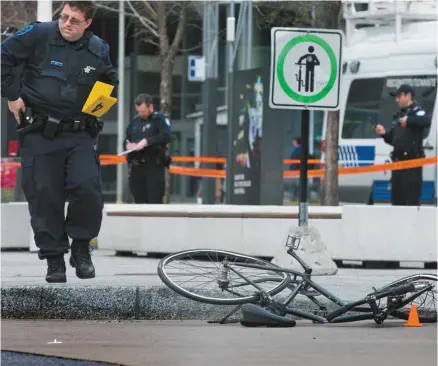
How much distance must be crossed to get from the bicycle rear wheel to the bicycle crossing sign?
255cm

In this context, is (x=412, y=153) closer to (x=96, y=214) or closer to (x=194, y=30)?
(x=96, y=214)

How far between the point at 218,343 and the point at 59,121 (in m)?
1.87

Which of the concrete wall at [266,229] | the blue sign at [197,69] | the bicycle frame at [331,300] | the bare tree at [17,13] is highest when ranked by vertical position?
the bare tree at [17,13]

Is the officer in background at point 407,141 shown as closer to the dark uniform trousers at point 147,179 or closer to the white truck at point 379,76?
the dark uniform trousers at point 147,179

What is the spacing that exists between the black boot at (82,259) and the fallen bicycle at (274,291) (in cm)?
47

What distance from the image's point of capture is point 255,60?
117 feet

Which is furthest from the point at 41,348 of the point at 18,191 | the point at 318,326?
the point at 18,191

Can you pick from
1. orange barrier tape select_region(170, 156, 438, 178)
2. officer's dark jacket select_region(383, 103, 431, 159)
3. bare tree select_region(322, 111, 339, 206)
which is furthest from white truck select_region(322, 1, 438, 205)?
officer's dark jacket select_region(383, 103, 431, 159)

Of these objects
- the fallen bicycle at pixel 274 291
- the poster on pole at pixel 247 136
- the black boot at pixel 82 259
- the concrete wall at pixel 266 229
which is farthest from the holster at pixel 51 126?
the poster on pole at pixel 247 136

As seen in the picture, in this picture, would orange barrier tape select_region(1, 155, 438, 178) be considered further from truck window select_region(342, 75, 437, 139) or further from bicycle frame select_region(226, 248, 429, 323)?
bicycle frame select_region(226, 248, 429, 323)

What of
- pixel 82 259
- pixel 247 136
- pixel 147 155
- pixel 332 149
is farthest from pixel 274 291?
pixel 332 149

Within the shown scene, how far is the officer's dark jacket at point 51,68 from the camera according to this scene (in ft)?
25.4

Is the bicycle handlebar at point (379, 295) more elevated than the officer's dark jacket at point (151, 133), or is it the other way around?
the officer's dark jacket at point (151, 133)

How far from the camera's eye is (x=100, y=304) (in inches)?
309
